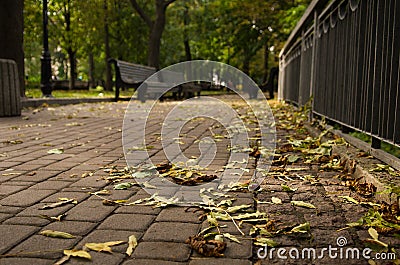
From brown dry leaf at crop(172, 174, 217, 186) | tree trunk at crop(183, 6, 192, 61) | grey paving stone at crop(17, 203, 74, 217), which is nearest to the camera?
grey paving stone at crop(17, 203, 74, 217)

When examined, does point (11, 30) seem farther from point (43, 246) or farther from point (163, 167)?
point (43, 246)

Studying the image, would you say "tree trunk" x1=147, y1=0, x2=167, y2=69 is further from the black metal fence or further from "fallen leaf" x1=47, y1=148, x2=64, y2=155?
"fallen leaf" x1=47, y1=148, x2=64, y2=155

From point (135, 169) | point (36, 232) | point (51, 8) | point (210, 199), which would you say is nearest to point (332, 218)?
point (210, 199)

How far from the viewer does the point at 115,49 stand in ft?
103

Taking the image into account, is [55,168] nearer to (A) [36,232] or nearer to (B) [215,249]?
(A) [36,232]

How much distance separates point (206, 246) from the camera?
5.92 ft

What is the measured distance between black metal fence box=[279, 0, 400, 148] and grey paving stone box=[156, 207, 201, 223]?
1378 mm

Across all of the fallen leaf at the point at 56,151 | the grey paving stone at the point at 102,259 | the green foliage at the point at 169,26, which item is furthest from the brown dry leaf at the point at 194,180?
the green foliage at the point at 169,26

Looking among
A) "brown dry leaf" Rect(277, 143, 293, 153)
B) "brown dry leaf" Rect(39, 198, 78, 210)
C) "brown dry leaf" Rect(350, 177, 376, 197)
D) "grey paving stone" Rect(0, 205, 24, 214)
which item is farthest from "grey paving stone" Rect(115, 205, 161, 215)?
"brown dry leaf" Rect(277, 143, 293, 153)

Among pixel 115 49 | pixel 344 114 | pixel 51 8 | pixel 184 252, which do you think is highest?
pixel 51 8

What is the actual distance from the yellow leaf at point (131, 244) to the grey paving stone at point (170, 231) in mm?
52

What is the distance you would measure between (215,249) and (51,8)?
30383 millimetres

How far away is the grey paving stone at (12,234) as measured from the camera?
183cm

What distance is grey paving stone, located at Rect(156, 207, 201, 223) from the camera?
2174 millimetres
